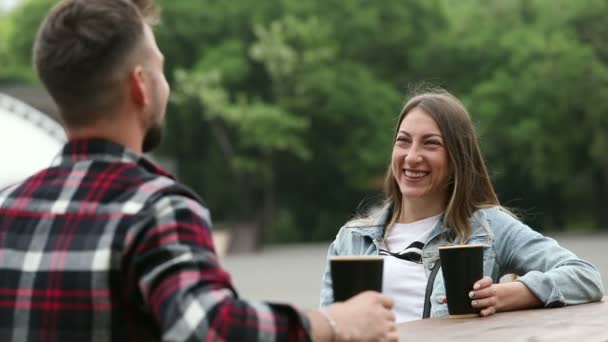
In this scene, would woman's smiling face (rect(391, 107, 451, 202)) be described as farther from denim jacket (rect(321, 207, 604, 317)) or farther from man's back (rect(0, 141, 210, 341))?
man's back (rect(0, 141, 210, 341))

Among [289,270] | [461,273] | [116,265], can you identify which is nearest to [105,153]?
[116,265]

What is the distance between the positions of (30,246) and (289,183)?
34.3 m

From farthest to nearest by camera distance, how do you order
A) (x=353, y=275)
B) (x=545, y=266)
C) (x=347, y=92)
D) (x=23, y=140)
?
(x=347, y=92) → (x=23, y=140) → (x=545, y=266) → (x=353, y=275)

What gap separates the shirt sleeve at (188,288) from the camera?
60.9 inches

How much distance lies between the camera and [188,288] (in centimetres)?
155

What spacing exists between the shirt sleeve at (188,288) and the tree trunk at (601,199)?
35.1 metres

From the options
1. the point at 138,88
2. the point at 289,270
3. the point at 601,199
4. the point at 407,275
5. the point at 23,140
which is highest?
the point at 138,88

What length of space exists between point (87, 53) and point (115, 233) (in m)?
0.32

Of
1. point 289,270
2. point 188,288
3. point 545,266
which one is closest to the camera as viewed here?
point 188,288

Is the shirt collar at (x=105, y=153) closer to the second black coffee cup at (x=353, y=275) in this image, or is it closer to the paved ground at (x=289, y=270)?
the second black coffee cup at (x=353, y=275)

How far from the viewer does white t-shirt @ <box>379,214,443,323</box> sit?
2.96m

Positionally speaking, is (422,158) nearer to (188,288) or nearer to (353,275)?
(353,275)

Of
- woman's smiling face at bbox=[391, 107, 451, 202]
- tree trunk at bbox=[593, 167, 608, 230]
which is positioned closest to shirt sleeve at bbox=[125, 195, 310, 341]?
woman's smiling face at bbox=[391, 107, 451, 202]

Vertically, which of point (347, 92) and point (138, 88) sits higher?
point (138, 88)
